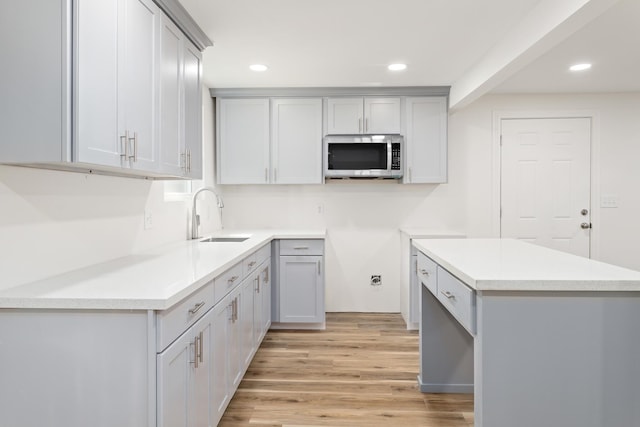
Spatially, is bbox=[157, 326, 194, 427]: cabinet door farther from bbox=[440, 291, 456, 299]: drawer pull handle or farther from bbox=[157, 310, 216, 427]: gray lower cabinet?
bbox=[440, 291, 456, 299]: drawer pull handle

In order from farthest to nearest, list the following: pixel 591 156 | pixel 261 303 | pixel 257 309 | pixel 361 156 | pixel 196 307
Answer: pixel 591 156 < pixel 361 156 < pixel 261 303 < pixel 257 309 < pixel 196 307

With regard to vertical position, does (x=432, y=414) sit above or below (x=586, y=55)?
below

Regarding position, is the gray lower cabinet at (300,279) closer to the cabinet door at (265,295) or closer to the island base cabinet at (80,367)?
the cabinet door at (265,295)

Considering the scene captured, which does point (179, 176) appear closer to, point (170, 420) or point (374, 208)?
point (170, 420)

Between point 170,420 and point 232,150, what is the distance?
2.90 metres

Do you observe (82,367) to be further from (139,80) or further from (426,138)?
(426,138)

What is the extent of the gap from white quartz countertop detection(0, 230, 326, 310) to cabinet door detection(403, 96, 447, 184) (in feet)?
7.11

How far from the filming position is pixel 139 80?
180cm

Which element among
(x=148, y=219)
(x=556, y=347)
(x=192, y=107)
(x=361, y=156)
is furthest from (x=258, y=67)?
(x=556, y=347)

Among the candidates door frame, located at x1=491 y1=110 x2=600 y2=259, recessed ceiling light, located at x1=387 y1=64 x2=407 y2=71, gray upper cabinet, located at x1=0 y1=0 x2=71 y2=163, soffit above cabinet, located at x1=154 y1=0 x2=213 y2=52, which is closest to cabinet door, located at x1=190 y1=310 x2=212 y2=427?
gray upper cabinet, located at x1=0 y1=0 x2=71 y2=163

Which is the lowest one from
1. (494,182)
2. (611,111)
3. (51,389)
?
(51,389)

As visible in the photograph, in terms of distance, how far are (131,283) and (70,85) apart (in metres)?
0.74

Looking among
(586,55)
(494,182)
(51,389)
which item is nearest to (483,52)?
(586,55)

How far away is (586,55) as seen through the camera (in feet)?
10.0
